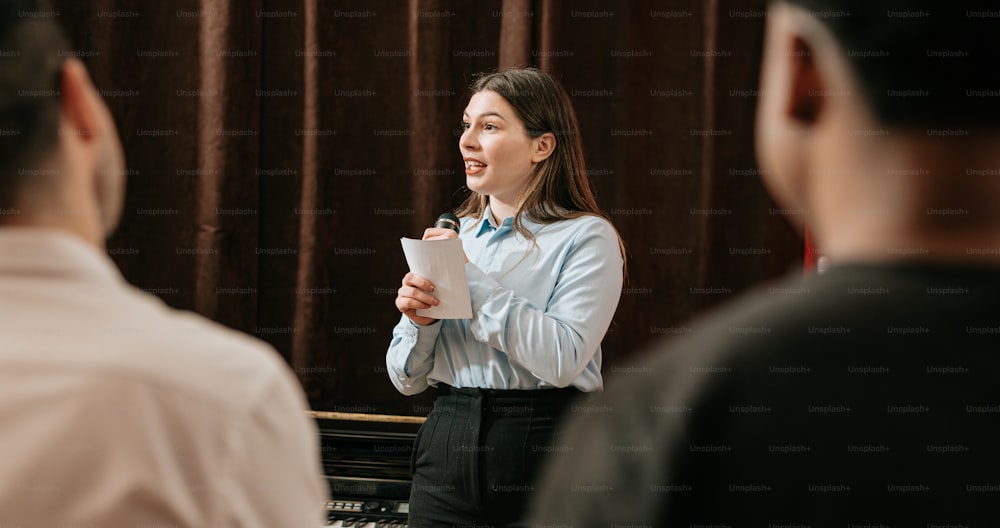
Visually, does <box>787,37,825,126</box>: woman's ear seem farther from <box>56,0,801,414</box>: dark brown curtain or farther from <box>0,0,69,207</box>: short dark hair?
<box>56,0,801,414</box>: dark brown curtain

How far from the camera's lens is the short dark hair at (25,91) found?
0.68 meters

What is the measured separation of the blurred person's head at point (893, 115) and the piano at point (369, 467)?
7.99ft

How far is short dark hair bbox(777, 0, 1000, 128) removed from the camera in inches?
20.5

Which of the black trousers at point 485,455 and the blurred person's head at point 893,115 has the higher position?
the blurred person's head at point 893,115

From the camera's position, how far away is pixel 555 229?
222 centimetres

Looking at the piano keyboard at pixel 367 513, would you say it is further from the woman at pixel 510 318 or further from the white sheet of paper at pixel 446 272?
the white sheet of paper at pixel 446 272

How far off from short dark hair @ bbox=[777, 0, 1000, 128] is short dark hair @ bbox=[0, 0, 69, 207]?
0.57 metres

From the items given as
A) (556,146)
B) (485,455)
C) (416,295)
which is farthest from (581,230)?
(485,455)

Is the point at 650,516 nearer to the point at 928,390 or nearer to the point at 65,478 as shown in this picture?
the point at 928,390

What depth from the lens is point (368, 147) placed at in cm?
335

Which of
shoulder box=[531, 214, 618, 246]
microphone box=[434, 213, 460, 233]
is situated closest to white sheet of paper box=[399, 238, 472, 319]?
microphone box=[434, 213, 460, 233]

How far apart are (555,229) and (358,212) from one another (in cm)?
130

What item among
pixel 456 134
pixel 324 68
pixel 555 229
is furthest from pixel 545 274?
pixel 324 68

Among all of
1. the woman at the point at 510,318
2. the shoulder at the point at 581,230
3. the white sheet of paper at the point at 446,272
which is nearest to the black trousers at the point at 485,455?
the woman at the point at 510,318
